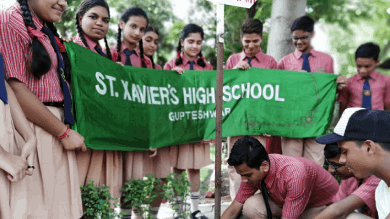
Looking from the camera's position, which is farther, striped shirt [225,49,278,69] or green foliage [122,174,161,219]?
striped shirt [225,49,278,69]

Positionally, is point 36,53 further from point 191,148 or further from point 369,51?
point 369,51

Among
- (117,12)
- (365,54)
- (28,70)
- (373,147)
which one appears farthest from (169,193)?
(117,12)

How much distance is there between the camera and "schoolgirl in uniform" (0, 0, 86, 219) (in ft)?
6.68

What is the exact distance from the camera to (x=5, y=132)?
1.76 metres

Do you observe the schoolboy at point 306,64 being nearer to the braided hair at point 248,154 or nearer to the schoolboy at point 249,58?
the schoolboy at point 249,58

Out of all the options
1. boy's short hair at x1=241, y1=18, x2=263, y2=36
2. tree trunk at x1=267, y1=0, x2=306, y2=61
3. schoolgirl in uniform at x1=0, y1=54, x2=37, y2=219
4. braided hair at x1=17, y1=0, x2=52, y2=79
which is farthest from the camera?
tree trunk at x1=267, y1=0, x2=306, y2=61

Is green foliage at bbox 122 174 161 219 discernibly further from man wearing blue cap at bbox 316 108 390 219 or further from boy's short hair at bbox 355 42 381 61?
boy's short hair at bbox 355 42 381 61

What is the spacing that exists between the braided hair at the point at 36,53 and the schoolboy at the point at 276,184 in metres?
1.59

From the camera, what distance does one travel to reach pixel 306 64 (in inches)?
170

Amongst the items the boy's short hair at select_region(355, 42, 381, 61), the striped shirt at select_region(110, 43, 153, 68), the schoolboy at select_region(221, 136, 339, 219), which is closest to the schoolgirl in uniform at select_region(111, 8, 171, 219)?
the striped shirt at select_region(110, 43, 153, 68)

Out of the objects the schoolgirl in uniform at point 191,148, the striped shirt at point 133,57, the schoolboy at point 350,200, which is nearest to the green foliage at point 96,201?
the schoolgirl in uniform at point 191,148

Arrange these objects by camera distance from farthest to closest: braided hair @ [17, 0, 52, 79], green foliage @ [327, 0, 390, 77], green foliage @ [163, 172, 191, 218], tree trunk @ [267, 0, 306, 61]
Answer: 1. green foliage @ [327, 0, 390, 77]
2. tree trunk @ [267, 0, 306, 61]
3. green foliage @ [163, 172, 191, 218]
4. braided hair @ [17, 0, 52, 79]

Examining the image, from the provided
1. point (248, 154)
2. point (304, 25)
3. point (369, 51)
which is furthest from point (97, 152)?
point (369, 51)

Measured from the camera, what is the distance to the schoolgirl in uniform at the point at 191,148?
3.96 m
